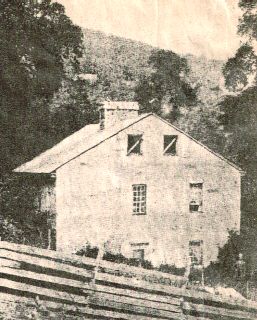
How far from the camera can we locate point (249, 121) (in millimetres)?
9906

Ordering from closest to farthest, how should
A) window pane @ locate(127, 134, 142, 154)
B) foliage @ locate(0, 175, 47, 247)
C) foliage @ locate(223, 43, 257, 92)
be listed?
foliage @ locate(223, 43, 257, 92)
foliage @ locate(0, 175, 47, 247)
window pane @ locate(127, 134, 142, 154)

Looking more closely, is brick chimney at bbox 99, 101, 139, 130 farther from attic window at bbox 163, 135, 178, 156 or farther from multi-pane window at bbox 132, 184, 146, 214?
multi-pane window at bbox 132, 184, 146, 214

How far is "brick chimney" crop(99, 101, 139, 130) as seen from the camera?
12.2m

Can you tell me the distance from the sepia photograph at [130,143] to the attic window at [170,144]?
2 cm

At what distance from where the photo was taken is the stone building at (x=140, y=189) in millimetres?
10742

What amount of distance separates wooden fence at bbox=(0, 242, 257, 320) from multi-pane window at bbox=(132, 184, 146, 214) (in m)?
5.65

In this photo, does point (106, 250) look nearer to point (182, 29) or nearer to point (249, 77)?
point (249, 77)

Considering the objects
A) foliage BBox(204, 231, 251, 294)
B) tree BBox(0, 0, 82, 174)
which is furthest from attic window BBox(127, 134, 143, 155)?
foliage BBox(204, 231, 251, 294)

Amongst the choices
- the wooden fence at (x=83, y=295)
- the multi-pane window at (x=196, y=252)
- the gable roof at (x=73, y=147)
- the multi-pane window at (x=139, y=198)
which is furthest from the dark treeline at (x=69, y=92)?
the wooden fence at (x=83, y=295)

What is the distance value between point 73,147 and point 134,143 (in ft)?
4.07

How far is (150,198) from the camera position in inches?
470

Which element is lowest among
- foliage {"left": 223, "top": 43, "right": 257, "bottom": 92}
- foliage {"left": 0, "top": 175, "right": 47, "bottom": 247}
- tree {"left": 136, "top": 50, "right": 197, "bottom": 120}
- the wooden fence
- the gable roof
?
the wooden fence

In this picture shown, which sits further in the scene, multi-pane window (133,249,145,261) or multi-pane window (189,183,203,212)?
multi-pane window (189,183,203,212)

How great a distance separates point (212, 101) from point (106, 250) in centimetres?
376
